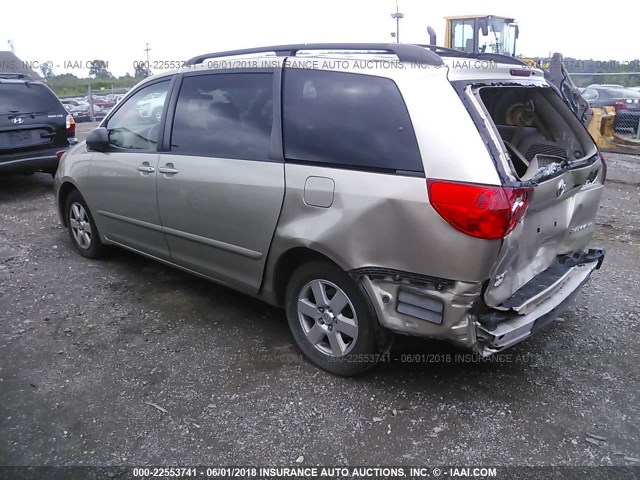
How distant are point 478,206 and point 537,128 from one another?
1.65 m

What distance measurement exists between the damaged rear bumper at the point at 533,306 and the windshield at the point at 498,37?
12.8 meters

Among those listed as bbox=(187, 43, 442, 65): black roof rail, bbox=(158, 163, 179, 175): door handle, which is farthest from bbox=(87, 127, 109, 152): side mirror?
bbox=(187, 43, 442, 65): black roof rail

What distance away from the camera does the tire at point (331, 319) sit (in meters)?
2.84

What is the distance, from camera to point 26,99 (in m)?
7.30

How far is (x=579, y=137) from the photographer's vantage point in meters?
3.46

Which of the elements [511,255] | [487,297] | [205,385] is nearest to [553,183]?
[511,255]

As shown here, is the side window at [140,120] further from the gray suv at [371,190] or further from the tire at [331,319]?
the tire at [331,319]

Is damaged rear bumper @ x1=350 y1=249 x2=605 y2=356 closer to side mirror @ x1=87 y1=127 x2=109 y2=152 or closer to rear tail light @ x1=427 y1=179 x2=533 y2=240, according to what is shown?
rear tail light @ x1=427 y1=179 x2=533 y2=240

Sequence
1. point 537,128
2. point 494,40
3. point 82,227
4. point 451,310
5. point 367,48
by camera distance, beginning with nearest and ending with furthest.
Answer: point 451,310 < point 367,48 < point 537,128 < point 82,227 < point 494,40

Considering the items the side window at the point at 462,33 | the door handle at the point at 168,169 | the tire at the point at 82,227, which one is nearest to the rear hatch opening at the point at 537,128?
the door handle at the point at 168,169

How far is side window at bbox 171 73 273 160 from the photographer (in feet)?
10.5

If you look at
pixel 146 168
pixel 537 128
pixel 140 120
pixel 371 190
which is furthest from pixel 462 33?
pixel 371 190

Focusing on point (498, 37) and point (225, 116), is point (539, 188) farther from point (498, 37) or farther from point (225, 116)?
point (498, 37)

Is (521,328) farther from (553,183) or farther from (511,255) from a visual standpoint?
(553,183)
